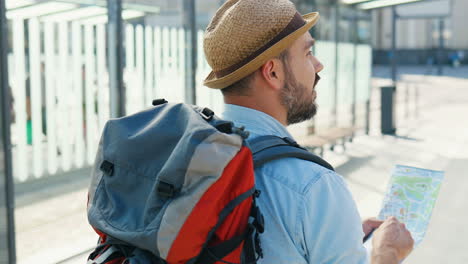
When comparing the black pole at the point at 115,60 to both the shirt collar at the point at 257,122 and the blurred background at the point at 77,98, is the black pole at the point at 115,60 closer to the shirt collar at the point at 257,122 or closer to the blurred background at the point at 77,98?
the blurred background at the point at 77,98

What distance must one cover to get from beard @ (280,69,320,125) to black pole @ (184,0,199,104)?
167 inches

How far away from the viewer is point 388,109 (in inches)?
444

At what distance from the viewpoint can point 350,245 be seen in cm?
137

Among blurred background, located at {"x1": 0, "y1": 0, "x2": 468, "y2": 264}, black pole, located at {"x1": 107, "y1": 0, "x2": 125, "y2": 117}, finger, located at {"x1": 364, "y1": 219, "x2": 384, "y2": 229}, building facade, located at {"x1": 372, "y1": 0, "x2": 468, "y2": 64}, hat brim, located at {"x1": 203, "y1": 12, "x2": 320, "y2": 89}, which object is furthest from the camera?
building facade, located at {"x1": 372, "y1": 0, "x2": 468, "y2": 64}

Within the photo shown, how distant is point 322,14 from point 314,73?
24.7ft

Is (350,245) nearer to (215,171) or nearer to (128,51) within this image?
(215,171)

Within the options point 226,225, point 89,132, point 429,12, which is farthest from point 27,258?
point 429,12

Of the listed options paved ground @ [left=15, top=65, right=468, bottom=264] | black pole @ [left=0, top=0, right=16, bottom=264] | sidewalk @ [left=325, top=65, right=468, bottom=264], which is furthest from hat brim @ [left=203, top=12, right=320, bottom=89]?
sidewalk @ [left=325, top=65, right=468, bottom=264]

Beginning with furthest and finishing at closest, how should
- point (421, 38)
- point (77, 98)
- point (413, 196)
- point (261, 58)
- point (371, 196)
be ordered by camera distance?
point (421, 38)
point (371, 196)
point (77, 98)
point (413, 196)
point (261, 58)

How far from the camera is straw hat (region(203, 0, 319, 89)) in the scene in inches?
58.0

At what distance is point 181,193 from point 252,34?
0.45m

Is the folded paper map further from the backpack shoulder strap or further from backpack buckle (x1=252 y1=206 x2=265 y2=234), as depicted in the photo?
Answer: backpack buckle (x1=252 y1=206 x2=265 y2=234)

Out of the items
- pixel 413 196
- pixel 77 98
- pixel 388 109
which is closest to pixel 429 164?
pixel 388 109

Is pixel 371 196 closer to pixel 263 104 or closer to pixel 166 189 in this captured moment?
pixel 263 104
